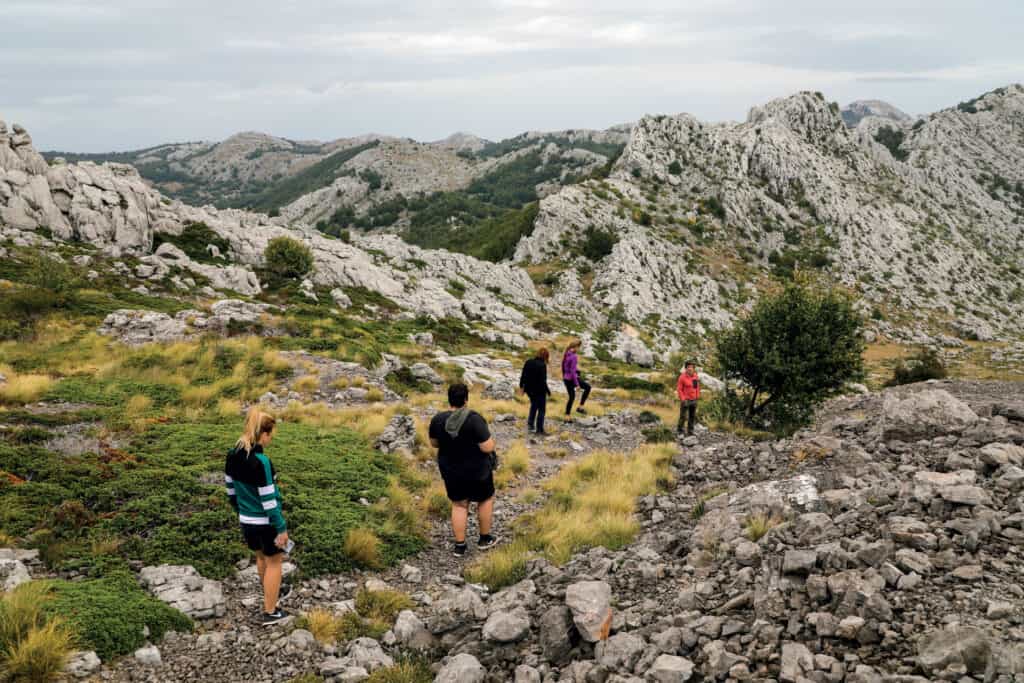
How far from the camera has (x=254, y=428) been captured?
19.4ft

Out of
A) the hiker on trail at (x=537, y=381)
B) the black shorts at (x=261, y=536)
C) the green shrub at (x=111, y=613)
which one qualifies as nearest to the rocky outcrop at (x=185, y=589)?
the green shrub at (x=111, y=613)

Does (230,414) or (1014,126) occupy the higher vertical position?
(1014,126)

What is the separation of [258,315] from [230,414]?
1274 centimetres

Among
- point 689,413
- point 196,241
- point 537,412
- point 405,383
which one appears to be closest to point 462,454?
point 537,412

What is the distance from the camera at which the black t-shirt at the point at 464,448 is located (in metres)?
7.75

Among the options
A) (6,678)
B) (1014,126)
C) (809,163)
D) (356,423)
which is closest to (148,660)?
(6,678)

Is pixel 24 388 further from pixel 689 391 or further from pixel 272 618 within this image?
pixel 689 391

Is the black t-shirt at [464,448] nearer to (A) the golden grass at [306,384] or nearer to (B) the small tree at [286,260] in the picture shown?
(A) the golden grass at [306,384]

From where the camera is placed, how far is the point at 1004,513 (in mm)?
5555

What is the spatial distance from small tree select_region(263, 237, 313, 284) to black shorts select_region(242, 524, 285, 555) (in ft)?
102

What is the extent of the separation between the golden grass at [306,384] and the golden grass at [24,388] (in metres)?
5.90

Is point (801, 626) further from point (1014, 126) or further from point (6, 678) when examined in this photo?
point (1014, 126)

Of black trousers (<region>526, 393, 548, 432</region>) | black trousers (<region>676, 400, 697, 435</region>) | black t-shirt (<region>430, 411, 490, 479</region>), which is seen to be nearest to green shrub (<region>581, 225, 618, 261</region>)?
black trousers (<region>676, 400, 697, 435</region>)

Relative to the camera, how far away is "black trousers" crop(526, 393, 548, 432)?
14.4 metres
